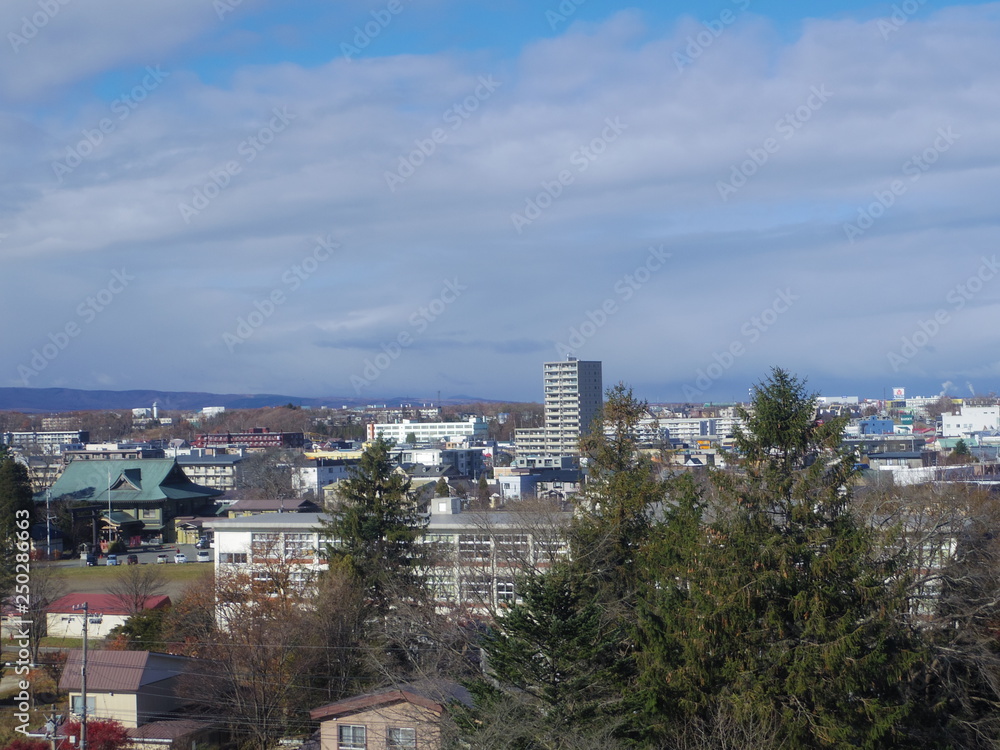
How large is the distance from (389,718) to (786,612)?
5.12 meters

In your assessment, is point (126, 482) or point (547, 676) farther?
point (126, 482)

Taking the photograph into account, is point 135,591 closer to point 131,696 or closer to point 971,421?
point 131,696

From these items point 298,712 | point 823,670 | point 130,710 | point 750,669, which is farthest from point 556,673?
point 130,710

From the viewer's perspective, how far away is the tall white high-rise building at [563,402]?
3337 inches

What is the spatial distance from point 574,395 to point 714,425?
49.6 meters

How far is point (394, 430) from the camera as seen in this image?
115812 millimetres

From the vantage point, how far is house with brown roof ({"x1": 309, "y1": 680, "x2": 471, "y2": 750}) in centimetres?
1085

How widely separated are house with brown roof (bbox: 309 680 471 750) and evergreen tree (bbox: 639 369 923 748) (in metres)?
2.79

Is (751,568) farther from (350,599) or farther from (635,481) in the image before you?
(350,599)

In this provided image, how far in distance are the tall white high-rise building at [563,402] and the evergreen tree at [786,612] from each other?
74.4 meters

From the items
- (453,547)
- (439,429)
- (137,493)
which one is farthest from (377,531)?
(439,429)

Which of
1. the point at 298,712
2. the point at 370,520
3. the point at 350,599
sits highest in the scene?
the point at 370,520

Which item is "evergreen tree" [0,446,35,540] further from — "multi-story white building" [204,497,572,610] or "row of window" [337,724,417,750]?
"row of window" [337,724,417,750]

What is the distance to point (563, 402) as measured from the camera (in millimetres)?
85688
